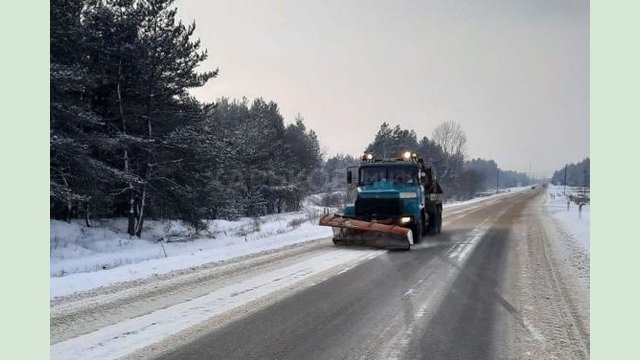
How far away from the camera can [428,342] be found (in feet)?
18.2

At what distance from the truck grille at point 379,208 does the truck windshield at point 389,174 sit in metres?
0.92

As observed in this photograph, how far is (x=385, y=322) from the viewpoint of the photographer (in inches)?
251

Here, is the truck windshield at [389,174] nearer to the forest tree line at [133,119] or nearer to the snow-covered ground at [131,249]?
the snow-covered ground at [131,249]

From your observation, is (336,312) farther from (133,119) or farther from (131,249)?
(133,119)

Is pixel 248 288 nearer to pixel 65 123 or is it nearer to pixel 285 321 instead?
pixel 285 321

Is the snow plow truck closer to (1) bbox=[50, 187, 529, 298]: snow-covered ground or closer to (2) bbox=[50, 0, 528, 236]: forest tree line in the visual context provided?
(1) bbox=[50, 187, 529, 298]: snow-covered ground

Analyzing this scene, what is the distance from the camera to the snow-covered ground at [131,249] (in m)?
10.3

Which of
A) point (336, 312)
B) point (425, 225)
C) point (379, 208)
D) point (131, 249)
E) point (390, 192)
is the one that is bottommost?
point (131, 249)

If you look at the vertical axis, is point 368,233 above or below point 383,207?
below

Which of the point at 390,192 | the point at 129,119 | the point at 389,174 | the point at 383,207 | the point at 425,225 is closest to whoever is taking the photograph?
the point at 383,207

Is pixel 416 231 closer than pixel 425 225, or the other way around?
pixel 416 231

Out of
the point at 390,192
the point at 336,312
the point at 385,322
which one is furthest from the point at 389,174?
the point at 385,322

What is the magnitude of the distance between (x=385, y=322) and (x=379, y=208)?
30.3 feet

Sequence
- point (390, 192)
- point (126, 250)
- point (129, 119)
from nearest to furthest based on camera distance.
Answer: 1. point (390, 192)
2. point (126, 250)
3. point (129, 119)
